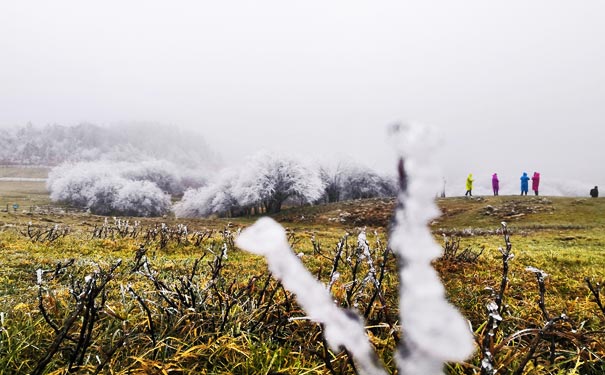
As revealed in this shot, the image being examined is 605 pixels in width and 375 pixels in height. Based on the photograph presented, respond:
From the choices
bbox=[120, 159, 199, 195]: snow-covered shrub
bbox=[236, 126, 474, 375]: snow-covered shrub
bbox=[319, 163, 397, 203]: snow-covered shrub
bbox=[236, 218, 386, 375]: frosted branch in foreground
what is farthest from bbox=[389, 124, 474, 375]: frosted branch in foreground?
bbox=[120, 159, 199, 195]: snow-covered shrub

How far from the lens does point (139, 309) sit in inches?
128

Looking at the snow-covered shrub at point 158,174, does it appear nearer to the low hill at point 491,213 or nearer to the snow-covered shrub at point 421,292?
A: the low hill at point 491,213

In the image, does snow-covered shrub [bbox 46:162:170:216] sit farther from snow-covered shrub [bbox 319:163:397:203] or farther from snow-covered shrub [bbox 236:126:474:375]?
snow-covered shrub [bbox 236:126:474:375]

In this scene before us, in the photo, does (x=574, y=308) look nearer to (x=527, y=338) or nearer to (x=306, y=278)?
(x=527, y=338)

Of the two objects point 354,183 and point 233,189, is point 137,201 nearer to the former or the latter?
point 233,189

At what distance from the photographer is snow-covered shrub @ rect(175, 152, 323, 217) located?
47.5 meters

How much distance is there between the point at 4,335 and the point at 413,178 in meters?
3.25

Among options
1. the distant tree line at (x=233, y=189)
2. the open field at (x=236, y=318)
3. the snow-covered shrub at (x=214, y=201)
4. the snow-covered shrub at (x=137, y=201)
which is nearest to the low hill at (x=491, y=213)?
the distant tree line at (x=233, y=189)

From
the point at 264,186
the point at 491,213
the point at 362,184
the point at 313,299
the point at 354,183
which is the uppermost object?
the point at 313,299

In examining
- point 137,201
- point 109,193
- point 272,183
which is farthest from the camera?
point 109,193

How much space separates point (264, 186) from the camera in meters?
47.8

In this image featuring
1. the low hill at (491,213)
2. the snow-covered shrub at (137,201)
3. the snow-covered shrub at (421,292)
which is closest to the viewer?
the snow-covered shrub at (421,292)

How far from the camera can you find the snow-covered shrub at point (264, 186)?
47.5m

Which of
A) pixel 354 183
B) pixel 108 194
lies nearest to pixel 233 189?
pixel 354 183
